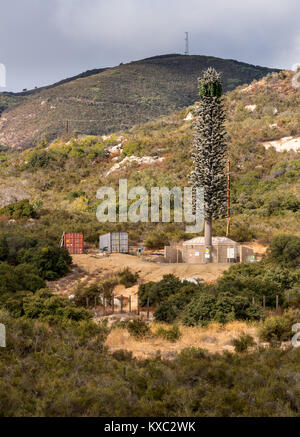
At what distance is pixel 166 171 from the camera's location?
2007 inches

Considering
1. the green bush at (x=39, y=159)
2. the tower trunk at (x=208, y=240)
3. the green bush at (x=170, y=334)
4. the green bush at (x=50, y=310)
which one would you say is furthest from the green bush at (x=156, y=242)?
the green bush at (x=39, y=159)

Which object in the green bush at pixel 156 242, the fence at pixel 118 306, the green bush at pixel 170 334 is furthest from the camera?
the green bush at pixel 156 242

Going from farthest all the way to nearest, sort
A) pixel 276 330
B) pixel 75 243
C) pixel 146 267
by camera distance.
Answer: pixel 75 243 < pixel 146 267 < pixel 276 330

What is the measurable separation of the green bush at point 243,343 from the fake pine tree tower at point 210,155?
15.2 meters

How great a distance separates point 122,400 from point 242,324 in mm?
6976

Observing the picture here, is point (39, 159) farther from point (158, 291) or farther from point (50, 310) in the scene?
point (50, 310)

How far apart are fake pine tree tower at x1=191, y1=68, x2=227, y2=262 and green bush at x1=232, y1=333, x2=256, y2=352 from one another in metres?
15.2

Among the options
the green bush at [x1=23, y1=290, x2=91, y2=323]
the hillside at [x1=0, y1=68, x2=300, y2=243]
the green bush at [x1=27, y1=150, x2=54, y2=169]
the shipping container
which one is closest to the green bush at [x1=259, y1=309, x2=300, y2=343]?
the green bush at [x1=23, y1=290, x2=91, y2=323]

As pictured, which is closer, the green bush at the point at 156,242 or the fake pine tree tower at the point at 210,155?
the fake pine tree tower at the point at 210,155

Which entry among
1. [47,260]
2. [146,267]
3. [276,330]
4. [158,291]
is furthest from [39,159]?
[276,330]

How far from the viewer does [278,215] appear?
1511 inches

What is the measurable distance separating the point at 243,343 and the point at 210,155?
17.3m

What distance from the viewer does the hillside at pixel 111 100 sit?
103875mm

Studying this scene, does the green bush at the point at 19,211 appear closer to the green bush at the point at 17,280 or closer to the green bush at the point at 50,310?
the green bush at the point at 17,280
